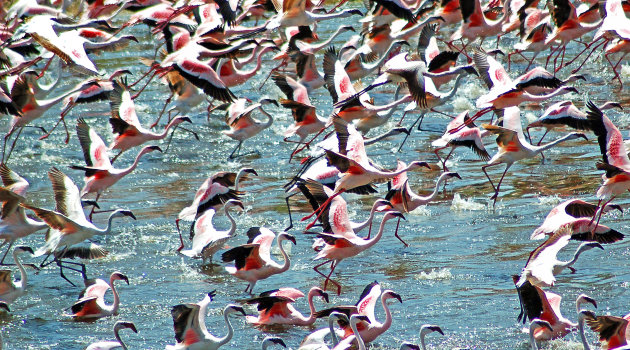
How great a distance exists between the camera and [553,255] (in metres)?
7.33

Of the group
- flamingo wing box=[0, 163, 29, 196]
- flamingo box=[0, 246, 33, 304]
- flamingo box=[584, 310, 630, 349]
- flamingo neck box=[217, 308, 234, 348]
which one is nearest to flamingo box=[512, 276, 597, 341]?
flamingo box=[584, 310, 630, 349]

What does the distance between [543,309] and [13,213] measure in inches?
189

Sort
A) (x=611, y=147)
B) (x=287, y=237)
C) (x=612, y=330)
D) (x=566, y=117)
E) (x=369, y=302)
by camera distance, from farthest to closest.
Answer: (x=566, y=117), (x=287, y=237), (x=611, y=147), (x=369, y=302), (x=612, y=330)

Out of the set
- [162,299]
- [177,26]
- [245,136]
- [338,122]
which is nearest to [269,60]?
[177,26]

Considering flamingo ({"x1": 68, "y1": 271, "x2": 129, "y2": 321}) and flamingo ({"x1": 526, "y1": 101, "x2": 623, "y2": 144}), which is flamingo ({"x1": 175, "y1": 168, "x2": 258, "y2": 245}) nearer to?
flamingo ({"x1": 68, "y1": 271, "x2": 129, "y2": 321})

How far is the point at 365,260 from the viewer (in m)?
8.97

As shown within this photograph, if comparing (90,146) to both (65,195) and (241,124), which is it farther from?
(241,124)

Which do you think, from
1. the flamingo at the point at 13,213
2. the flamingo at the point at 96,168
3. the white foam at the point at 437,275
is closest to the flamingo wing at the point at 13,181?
the flamingo at the point at 13,213

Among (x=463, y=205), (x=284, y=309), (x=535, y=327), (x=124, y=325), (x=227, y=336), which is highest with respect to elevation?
(x=124, y=325)

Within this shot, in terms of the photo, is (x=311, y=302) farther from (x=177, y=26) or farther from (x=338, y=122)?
(x=177, y=26)

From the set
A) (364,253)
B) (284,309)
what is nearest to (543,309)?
(284,309)

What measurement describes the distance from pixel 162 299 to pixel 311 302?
1.34m

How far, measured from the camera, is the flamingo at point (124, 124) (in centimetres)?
1109

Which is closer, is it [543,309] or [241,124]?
[543,309]
